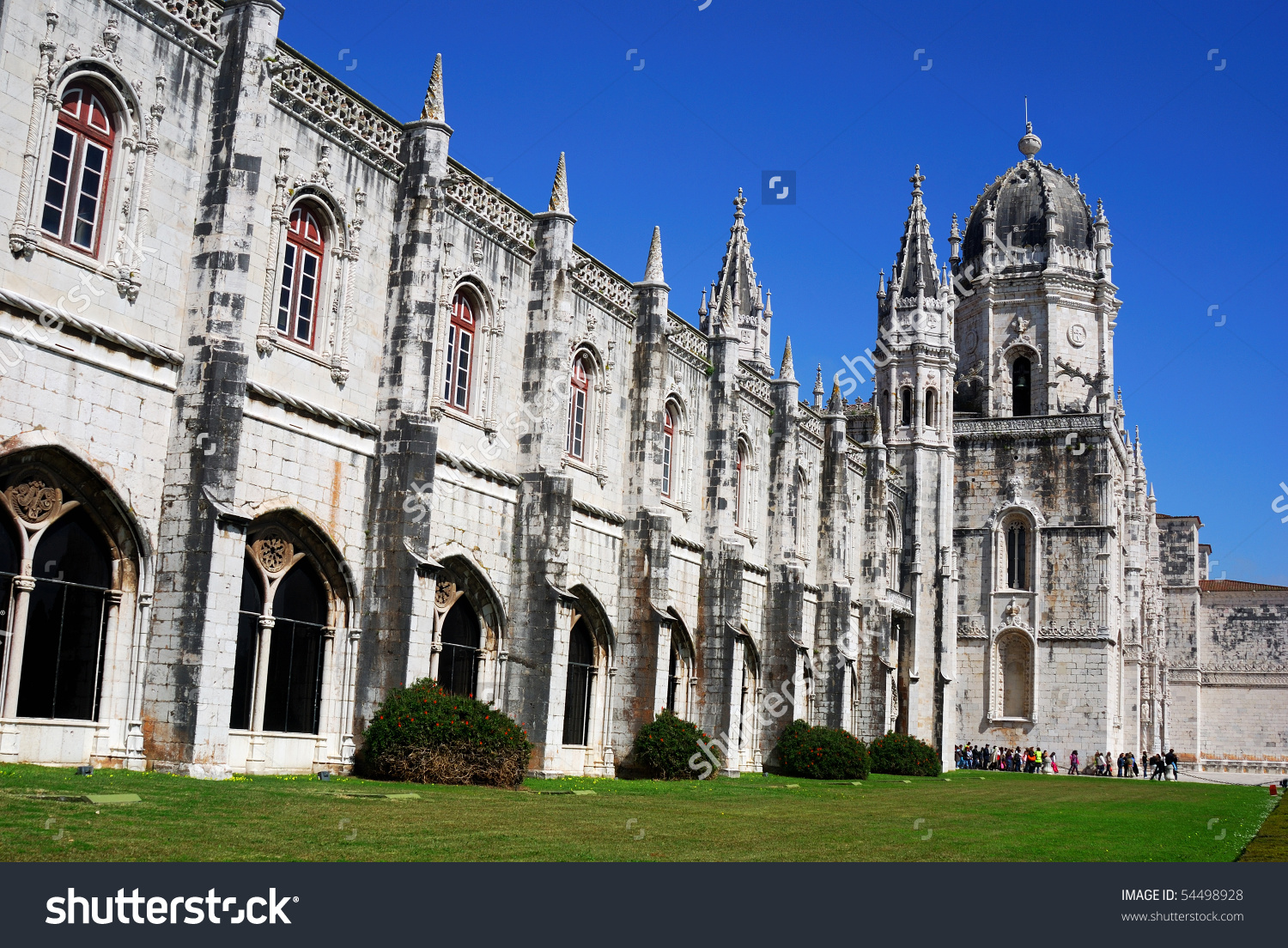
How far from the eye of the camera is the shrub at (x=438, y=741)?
18.8m

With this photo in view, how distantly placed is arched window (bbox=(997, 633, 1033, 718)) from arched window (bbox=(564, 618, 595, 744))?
32.1 meters

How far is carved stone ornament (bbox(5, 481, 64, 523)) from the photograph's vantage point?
49.6ft

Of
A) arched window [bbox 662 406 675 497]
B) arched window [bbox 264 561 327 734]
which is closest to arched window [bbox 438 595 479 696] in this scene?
arched window [bbox 264 561 327 734]

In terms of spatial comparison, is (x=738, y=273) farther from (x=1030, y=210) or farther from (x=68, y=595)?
(x=68, y=595)

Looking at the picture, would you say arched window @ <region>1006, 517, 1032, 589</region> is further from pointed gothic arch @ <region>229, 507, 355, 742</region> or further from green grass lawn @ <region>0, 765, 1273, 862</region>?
pointed gothic arch @ <region>229, 507, 355, 742</region>

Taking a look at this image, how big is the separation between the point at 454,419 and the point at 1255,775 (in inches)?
2451

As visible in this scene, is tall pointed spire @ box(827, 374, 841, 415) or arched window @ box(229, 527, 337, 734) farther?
tall pointed spire @ box(827, 374, 841, 415)

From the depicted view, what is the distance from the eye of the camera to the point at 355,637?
66.1 feet

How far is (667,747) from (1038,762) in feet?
99.4

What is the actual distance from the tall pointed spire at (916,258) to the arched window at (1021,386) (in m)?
7.86

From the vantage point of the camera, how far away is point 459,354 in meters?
23.6

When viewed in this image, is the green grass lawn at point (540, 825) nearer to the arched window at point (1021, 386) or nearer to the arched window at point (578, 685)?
the arched window at point (578, 685)

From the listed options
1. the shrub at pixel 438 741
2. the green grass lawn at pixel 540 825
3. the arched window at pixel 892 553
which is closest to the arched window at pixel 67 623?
the green grass lawn at pixel 540 825

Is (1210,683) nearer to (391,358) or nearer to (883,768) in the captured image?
(883,768)
